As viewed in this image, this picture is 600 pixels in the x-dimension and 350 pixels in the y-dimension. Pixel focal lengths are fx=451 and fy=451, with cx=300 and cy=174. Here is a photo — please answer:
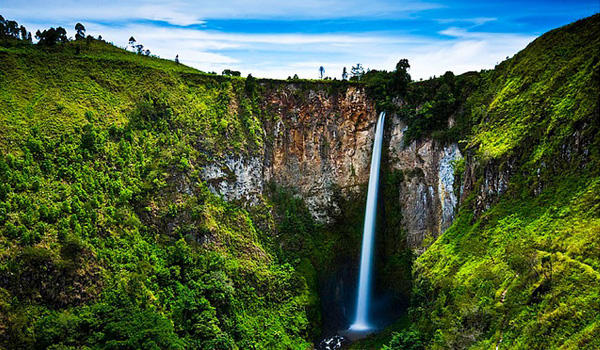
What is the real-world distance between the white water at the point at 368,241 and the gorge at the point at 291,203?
17.2 inches

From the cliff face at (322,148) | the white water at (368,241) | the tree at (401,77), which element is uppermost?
the tree at (401,77)

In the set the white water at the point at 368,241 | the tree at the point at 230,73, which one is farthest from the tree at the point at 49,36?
the white water at the point at 368,241

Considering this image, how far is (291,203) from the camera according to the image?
3953cm

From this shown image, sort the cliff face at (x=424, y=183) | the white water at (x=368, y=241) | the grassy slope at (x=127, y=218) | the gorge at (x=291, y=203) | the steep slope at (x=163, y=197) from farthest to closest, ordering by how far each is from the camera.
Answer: the white water at (x=368, y=241)
the cliff face at (x=424, y=183)
the steep slope at (x=163, y=197)
the grassy slope at (x=127, y=218)
the gorge at (x=291, y=203)

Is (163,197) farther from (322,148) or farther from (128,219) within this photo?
(322,148)

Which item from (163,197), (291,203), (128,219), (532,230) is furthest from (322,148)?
(532,230)

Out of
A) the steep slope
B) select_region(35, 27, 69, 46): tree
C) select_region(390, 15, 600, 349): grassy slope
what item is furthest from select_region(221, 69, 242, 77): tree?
select_region(390, 15, 600, 349): grassy slope

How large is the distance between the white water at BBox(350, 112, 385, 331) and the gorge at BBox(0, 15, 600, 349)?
437 mm

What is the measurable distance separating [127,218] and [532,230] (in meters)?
22.5

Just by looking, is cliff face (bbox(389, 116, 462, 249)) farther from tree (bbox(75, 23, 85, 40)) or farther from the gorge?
tree (bbox(75, 23, 85, 40))

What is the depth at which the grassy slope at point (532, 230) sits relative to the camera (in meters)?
16.7

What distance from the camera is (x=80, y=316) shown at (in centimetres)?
2206

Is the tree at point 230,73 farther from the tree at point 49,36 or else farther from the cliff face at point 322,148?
the tree at point 49,36

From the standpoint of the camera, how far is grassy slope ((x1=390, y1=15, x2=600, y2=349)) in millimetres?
16688
